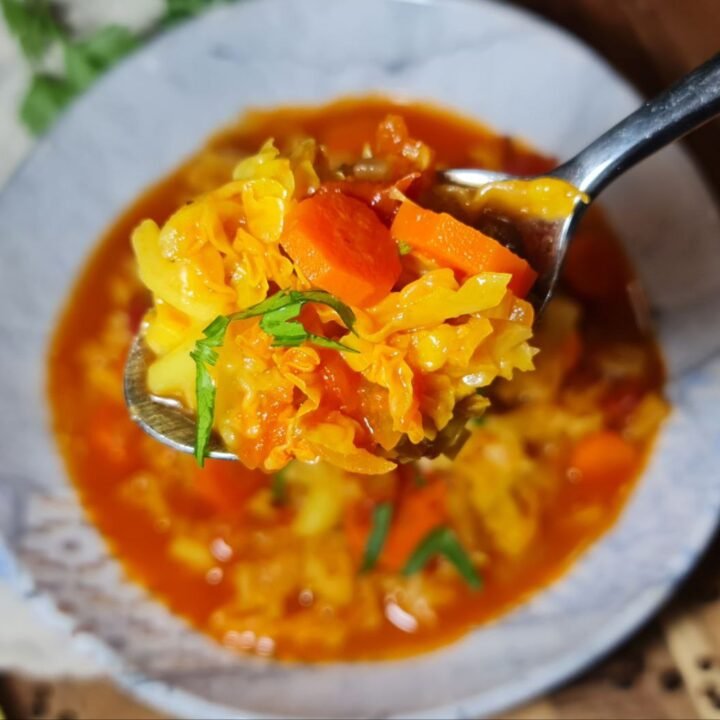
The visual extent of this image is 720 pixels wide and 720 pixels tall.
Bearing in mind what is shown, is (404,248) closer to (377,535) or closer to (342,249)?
(342,249)

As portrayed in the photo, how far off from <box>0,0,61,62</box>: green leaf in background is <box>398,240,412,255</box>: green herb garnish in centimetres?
166

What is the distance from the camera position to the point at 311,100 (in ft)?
9.41

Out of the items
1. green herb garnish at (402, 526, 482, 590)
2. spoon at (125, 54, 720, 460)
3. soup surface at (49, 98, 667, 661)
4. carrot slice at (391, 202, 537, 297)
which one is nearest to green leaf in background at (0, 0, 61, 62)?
soup surface at (49, 98, 667, 661)

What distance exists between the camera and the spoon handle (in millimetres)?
1865

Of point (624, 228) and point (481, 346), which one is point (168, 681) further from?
point (624, 228)

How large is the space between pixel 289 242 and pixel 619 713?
1480 mm

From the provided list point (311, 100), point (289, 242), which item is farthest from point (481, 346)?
point (311, 100)

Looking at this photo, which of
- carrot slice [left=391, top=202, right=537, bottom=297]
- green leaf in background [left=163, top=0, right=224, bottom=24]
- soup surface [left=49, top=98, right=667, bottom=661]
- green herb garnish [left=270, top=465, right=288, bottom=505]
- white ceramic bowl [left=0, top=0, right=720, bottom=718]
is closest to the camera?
carrot slice [left=391, top=202, right=537, bottom=297]

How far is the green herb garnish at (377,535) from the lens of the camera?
8.59ft

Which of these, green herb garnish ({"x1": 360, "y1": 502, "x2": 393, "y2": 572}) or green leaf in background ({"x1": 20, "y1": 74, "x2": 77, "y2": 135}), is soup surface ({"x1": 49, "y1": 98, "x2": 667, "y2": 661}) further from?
green leaf in background ({"x1": 20, "y1": 74, "x2": 77, "y2": 135})

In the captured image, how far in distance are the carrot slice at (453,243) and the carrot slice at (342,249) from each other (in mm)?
48

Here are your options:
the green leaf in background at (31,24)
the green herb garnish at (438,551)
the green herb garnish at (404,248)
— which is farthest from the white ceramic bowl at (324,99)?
the green herb garnish at (404,248)

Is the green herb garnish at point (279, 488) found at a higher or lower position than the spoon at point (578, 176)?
lower

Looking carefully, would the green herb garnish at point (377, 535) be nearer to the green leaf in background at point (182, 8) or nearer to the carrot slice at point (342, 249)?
the carrot slice at point (342, 249)
